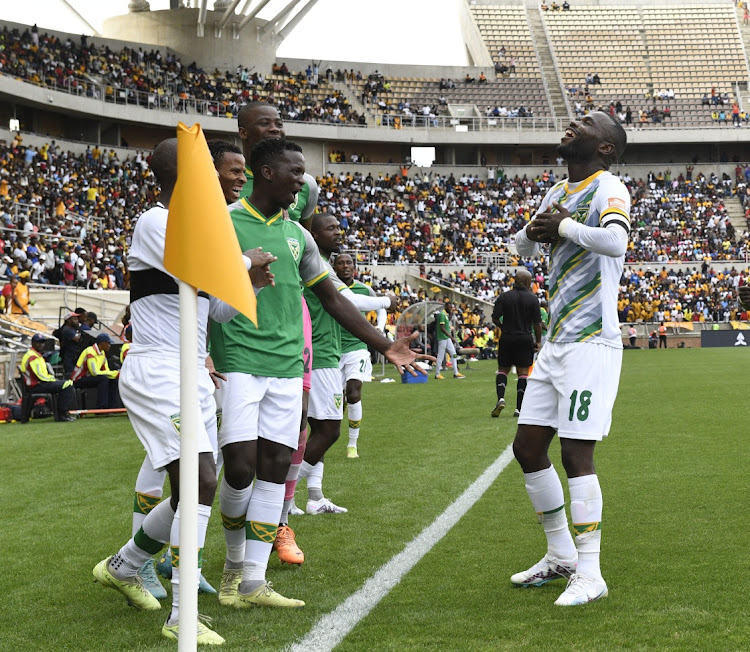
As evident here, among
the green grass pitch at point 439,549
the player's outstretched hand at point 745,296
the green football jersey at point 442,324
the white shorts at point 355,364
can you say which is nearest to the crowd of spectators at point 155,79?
the green football jersey at point 442,324

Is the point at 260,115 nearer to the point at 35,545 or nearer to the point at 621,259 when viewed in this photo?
the point at 621,259

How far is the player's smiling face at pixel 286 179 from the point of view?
184 inches

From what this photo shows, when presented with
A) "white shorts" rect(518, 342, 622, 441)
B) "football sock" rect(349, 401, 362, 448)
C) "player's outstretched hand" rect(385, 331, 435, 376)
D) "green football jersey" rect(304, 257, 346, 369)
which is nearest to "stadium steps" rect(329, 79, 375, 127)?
"football sock" rect(349, 401, 362, 448)

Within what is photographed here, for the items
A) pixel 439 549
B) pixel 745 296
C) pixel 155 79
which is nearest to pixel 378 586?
pixel 439 549

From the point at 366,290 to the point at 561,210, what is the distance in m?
4.01

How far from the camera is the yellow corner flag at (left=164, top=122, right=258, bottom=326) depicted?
2.47 metres

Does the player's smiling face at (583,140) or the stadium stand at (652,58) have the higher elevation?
the stadium stand at (652,58)

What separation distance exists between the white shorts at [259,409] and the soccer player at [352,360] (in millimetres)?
3554

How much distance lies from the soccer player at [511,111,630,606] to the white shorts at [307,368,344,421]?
2081mm

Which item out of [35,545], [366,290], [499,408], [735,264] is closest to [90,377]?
[499,408]

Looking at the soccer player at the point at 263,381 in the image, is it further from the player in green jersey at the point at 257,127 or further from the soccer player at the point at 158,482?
the player in green jersey at the point at 257,127

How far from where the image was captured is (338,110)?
174 ft

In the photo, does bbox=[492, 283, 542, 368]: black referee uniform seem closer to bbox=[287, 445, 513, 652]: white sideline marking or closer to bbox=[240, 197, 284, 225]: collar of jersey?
bbox=[287, 445, 513, 652]: white sideline marking

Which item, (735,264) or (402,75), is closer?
(735,264)
